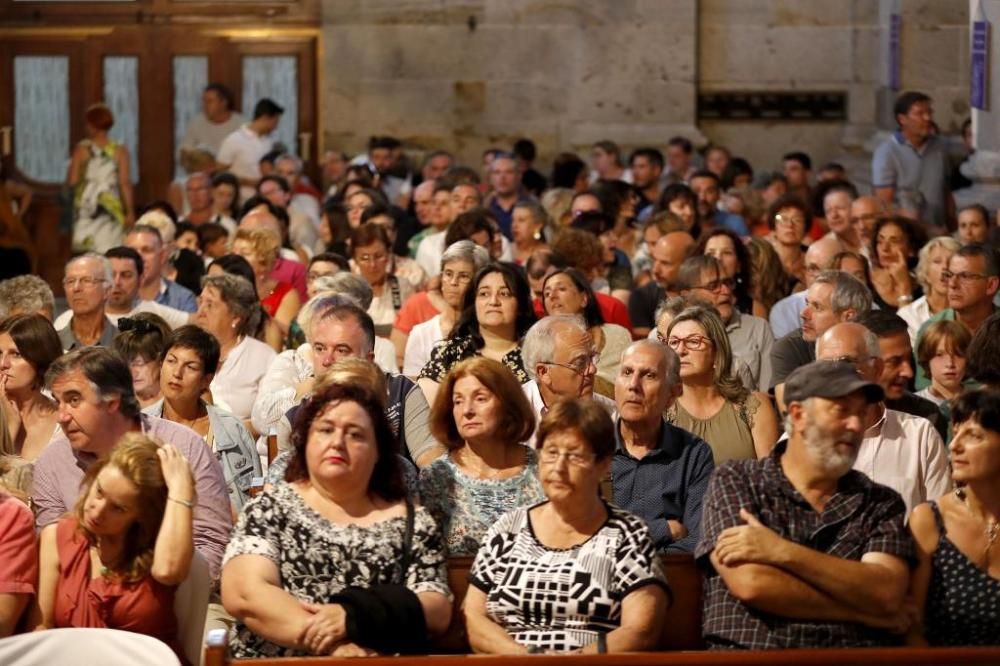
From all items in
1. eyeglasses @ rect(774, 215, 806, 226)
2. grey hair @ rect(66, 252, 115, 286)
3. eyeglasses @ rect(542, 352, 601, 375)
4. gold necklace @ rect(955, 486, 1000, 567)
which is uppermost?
eyeglasses @ rect(774, 215, 806, 226)

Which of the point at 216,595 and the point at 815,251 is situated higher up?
the point at 815,251

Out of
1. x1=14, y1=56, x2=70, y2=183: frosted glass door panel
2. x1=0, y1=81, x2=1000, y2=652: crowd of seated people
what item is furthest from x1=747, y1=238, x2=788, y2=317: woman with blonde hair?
x1=14, y1=56, x2=70, y2=183: frosted glass door panel

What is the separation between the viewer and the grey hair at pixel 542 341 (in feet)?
24.0

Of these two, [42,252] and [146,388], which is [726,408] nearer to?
[146,388]

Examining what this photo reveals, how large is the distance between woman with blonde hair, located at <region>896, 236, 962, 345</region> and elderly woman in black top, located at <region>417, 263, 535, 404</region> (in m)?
2.21

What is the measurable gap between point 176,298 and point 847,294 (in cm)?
393

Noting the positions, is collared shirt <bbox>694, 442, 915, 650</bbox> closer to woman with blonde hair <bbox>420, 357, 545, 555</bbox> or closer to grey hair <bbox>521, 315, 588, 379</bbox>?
woman with blonde hair <bbox>420, 357, 545, 555</bbox>

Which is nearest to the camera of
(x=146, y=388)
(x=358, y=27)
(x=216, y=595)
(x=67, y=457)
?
(x=67, y=457)

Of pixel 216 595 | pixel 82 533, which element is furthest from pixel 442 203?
pixel 82 533

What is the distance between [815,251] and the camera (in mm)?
10445

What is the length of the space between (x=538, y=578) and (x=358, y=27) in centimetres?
1346

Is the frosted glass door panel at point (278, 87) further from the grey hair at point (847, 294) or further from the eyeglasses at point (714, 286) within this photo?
the grey hair at point (847, 294)

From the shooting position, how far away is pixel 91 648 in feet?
17.2

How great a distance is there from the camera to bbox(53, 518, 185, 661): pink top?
5578mm
